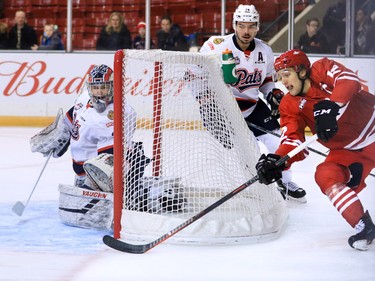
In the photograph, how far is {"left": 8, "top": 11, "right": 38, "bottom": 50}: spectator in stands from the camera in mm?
7723

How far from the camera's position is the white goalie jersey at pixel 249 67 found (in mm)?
4414

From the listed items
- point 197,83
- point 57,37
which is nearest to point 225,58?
point 197,83

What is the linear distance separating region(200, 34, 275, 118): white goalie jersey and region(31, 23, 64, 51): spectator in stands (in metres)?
3.49

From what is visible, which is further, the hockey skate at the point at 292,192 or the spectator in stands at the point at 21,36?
the spectator in stands at the point at 21,36

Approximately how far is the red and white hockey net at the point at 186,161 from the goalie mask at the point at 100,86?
0.51 ft

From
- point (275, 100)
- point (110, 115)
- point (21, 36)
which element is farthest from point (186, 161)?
point (21, 36)

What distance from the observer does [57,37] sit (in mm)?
7723

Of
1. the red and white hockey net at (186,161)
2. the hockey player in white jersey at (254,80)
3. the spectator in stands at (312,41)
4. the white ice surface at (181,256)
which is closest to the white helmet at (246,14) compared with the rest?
the hockey player in white jersey at (254,80)

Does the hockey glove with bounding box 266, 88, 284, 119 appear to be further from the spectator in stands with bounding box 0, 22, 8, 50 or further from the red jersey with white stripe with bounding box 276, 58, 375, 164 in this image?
the spectator in stands with bounding box 0, 22, 8, 50

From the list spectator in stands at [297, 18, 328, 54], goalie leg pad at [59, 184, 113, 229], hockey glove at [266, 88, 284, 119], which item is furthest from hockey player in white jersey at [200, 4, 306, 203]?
spectator in stands at [297, 18, 328, 54]

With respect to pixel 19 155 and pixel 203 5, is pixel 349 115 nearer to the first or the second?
pixel 19 155

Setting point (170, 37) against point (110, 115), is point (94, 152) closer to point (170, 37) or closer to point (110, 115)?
point (110, 115)

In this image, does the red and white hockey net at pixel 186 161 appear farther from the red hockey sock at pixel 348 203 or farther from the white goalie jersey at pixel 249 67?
the white goalie jersey at pixel 249 67

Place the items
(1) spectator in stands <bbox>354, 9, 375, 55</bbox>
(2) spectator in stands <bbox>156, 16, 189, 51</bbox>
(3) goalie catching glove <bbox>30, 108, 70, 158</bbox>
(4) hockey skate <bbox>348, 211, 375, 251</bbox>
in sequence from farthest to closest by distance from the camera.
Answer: (2) spectator in stands <bbox>156, 16, 189, 51</bbox> → (1) spectator in stands <bbox>354, 9, 375, 55</bbox> → (3) goalie catching glove <bbox>30, 108, 70, 158</bbox> → (4) hockey skate <bbox>348, 211, 375, 251</bbox>
